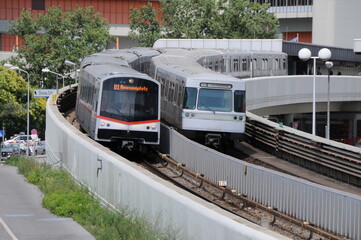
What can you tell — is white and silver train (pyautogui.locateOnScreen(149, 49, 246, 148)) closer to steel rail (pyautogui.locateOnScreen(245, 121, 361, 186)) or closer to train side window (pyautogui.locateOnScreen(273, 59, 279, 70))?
steel rail (pyautogui.locateOnScreen(245, 121, 361, 186))

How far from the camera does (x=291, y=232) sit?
1873 centimetres

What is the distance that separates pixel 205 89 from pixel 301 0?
75370 millimetres

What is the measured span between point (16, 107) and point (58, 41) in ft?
25.5

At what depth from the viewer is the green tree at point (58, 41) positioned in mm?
87688

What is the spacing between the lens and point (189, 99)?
102 feet

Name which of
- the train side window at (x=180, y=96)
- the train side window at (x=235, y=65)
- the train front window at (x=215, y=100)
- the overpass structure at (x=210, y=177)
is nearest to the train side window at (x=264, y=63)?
the train side window at (x=235, y=65)

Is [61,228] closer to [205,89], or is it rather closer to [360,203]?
[360,203]

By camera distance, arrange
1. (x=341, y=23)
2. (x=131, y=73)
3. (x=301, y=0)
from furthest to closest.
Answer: (x=301, y=0) < (x=341, y=23) < (x=131, y=73)

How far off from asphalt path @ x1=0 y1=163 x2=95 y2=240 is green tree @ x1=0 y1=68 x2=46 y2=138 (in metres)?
60.9

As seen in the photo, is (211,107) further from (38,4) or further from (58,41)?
(38,4)

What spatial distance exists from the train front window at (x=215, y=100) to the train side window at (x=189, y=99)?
20 centimetres

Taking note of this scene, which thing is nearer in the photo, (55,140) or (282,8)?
(55,140)

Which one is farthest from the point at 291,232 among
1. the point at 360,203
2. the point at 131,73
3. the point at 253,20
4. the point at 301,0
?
the point at 301,0

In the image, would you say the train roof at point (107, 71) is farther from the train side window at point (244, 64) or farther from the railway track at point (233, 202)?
the train side window at point (244, 64)
